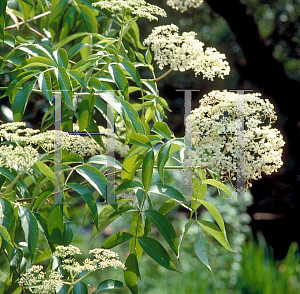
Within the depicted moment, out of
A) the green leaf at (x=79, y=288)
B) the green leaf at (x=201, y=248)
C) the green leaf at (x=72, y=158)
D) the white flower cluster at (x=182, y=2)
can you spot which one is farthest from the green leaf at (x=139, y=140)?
the white flower cluster at (x=182, y=2)

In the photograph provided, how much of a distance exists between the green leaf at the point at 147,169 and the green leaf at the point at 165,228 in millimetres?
78

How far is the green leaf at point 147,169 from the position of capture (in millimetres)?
739

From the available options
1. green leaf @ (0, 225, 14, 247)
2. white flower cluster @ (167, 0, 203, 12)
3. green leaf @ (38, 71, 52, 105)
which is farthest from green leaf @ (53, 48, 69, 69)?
white flower cluster @ (167, 0, 203, 12)

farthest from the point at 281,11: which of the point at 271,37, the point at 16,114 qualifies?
the point at 16,114

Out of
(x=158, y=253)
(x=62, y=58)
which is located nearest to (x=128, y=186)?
(x=158, y=253)

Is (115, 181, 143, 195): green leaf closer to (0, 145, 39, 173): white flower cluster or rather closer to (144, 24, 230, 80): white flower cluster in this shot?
(0, 145, 39, 173): white flower cluster

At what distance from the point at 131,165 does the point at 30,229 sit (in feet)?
0.87

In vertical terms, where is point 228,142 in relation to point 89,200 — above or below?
above

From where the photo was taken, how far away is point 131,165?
2.69ft

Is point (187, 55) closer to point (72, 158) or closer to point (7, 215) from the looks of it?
point (72, 158)

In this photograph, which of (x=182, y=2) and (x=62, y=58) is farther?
(x=182, y=2)

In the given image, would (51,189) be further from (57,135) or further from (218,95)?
(218,95)

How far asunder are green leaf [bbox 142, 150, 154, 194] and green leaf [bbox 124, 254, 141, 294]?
178mm

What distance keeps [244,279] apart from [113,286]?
2.01m
